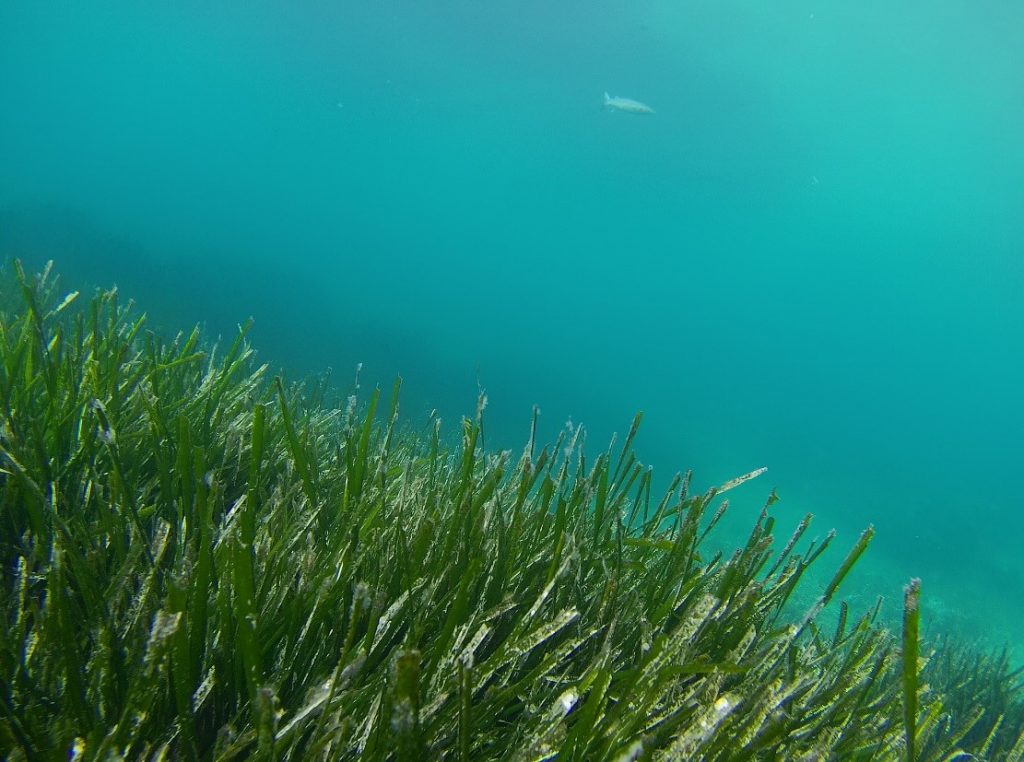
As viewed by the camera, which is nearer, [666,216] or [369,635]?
[369,635]

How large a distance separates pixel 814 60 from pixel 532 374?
2905 inches

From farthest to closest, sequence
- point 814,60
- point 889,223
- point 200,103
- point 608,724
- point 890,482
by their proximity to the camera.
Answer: point 200,103
point 889,223
point 814,60
point 890,482
point 608,724

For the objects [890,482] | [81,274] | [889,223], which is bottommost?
[81,274]

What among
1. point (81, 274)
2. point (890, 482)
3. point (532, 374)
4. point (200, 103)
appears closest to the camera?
point (81, 274)

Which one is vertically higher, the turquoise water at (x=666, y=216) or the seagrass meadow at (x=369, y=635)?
the turquoise water at (x=666, y=216)

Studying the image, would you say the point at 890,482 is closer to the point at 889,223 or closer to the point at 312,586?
the point at 312,586

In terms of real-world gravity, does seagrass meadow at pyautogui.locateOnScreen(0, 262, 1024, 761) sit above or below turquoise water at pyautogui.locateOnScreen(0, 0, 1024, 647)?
below

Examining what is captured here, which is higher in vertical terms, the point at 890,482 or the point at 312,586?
the point at 890,482

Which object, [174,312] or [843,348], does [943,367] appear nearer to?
[843,348]

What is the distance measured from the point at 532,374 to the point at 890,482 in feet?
107

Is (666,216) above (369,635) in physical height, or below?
above

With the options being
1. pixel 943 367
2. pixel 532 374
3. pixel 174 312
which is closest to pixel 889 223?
pixel 943 367

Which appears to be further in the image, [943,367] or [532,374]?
[943,367]

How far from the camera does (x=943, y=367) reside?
120750 mm
